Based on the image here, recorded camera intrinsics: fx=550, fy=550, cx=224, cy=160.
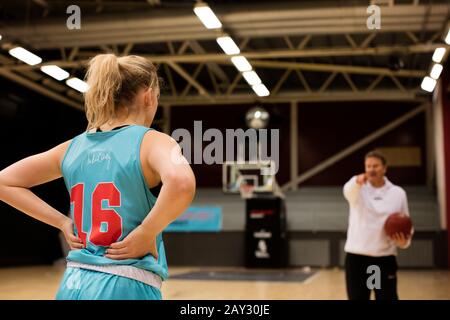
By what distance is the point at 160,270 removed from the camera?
5.43ft

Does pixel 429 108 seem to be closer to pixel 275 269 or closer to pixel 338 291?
pixel 275 269

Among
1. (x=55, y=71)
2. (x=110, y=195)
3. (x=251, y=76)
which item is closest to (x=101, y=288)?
(x=110, y=195)

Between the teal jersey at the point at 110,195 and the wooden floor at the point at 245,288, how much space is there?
18.9 ft

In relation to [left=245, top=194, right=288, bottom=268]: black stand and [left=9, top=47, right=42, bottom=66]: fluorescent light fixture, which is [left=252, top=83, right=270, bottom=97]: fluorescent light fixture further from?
[left=9, top=47, right=42, bottom=66]: fluorescent light fixture

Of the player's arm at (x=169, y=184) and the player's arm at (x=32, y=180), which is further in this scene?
the player's arm at (x=32, y=180)

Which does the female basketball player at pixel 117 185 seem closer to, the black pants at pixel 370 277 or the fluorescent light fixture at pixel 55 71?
the black pants at pixel 370 277

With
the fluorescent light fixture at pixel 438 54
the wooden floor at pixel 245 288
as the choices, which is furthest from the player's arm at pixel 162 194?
the fluorescent light fixture at pixel 438 54

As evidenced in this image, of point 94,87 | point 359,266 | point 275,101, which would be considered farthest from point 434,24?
point 94,87

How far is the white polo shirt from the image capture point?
441cm

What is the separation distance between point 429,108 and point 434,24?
6.71 metres

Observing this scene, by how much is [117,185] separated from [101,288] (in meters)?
0.30

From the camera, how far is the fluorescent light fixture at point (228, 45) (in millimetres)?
10102

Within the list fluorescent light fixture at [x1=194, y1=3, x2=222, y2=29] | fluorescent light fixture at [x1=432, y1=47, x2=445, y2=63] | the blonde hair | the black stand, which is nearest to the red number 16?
the blonde hair
